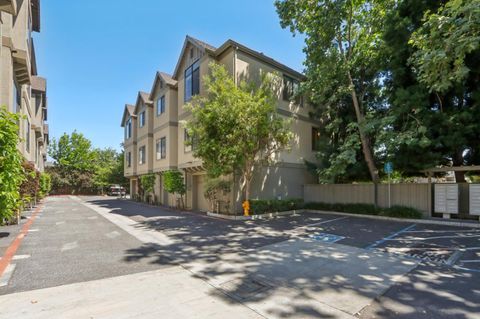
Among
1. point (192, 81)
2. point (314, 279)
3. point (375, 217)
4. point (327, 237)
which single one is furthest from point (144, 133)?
point (314, 279)

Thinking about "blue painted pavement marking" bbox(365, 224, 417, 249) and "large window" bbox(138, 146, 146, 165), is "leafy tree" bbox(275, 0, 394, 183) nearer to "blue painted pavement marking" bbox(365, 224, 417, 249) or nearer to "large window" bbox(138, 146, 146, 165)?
"blue painted pavement marking" bbox(365, 224, 417, 249)

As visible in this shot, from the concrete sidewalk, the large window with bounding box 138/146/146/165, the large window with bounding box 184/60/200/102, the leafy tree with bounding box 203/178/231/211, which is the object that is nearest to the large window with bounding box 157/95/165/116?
the large window with bounding box 184/60/200/102

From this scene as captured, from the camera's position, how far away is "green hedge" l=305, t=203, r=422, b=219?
1377cm

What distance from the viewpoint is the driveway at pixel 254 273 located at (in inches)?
169

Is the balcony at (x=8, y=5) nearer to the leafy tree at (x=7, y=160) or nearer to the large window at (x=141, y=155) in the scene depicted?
the leafy tree at (x=7, y=160)

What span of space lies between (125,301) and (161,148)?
18525 millimetres

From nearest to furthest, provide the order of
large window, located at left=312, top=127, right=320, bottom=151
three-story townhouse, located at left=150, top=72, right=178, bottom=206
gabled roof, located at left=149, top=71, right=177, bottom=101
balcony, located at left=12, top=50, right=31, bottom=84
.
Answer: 1. balcony, located at left=12, top=50, right=31, bottom=84
2. large window, located at left=312, top=127, right=320, bottom=151
3. three-story townhouse, located at left=150, top=72, right=178, bottom=206
4. gabled roof, located at left=149, top=71, right=177, bottom=101

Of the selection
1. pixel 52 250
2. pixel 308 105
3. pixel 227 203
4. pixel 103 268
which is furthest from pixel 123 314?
pixel 308 105

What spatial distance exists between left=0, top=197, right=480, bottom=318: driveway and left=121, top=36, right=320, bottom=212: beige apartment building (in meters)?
7.15

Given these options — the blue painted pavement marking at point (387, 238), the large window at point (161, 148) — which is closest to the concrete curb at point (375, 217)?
the blue painted pavement marking at point (387, 238)

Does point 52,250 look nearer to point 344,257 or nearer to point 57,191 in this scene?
point 344,257

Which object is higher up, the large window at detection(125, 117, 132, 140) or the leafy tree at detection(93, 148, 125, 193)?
the large window at detection(125, 117, 132, 140)

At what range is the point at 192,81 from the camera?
59.8ft

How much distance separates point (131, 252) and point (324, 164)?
45.1 ft
